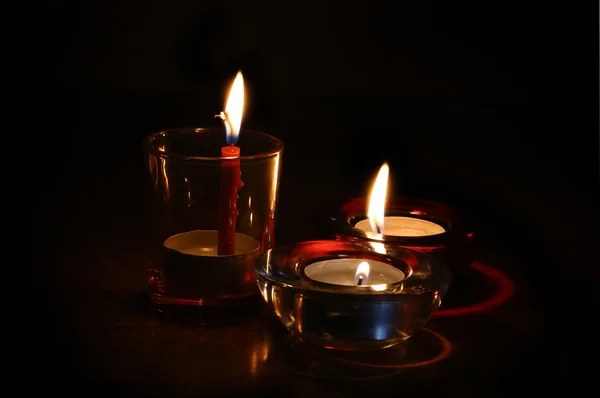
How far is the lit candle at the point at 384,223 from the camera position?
80 cm

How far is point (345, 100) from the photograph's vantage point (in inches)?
57.4

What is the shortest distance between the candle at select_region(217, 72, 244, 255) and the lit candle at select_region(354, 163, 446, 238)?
0.37 ft

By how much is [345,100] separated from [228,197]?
758mm

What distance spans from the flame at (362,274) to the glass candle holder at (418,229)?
0.15 ft

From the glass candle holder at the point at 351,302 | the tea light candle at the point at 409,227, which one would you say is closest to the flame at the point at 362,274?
the glass candle holder at the point at 351,302

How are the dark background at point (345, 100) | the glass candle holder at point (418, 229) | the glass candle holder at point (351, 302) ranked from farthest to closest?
1. the dark background at point (345, 100)
2. the glass candle holder at point (418, 229)
3. the glass candle holder at point (351, 302)

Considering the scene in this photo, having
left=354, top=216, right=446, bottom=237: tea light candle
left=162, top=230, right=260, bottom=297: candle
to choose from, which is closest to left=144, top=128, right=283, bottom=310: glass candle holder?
left=162, top=230, right=260, bottom=297: candle

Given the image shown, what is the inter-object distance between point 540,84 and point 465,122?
222 mm

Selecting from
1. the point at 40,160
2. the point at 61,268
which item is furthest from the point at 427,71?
the point at 61,268

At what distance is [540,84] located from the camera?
1546 millimetres

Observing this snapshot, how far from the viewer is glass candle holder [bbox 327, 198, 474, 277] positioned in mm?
764

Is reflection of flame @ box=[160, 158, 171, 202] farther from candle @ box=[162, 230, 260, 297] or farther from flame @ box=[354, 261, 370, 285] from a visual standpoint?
flame @ box=[354, 261, 370, 285]

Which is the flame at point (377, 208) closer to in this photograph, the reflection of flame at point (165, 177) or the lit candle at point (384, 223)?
the lit candle at point (384, 223)

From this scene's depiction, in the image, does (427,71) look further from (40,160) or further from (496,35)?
(40,160)
